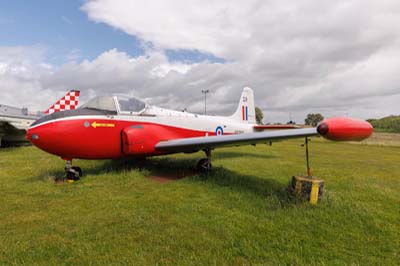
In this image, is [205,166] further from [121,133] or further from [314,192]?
[314,192]

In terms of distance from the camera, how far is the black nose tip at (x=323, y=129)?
3.26 m

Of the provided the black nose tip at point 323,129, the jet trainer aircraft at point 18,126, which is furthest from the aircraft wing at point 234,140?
the jet trainer aircraft at point 18,126

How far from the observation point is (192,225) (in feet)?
10.4

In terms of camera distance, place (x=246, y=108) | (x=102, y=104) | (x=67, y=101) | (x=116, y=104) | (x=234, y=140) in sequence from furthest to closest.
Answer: (x=67, y=101), (x=246, y=108), (x=116, y=104), (x=102, y=104), (x=234, y=140)

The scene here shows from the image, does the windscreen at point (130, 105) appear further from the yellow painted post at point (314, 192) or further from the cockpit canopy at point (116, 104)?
the yellow painted post at point (314, 192)

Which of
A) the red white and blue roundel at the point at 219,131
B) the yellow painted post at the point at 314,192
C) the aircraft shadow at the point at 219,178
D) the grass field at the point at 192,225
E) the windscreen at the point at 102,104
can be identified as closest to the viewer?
the grass field at the point at 192,225

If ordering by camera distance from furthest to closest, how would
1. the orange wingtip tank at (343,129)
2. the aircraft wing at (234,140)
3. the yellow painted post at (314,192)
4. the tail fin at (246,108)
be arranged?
the tail fin at (246,108)
the aircraft wing at (234,140)
the yellow painted post at (314,192)
the orange wingtip tank at (343,129)

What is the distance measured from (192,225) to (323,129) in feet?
7.88

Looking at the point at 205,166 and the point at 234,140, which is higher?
the point at 234,140

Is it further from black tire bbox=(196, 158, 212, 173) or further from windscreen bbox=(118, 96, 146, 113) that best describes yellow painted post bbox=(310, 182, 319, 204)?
windscreen bbox=(118, 96, 146, 113)

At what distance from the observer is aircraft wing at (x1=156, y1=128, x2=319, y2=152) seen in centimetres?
399

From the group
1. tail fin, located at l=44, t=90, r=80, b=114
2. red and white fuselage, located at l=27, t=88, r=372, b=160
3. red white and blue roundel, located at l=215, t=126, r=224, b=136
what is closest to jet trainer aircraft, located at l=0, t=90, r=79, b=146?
tail fin, located at l=44, t=90, r=80, b=114

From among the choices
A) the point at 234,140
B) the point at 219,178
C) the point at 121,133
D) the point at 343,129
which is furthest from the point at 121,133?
the point at 343,129

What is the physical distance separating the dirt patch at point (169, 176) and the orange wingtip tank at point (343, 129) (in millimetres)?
3888
